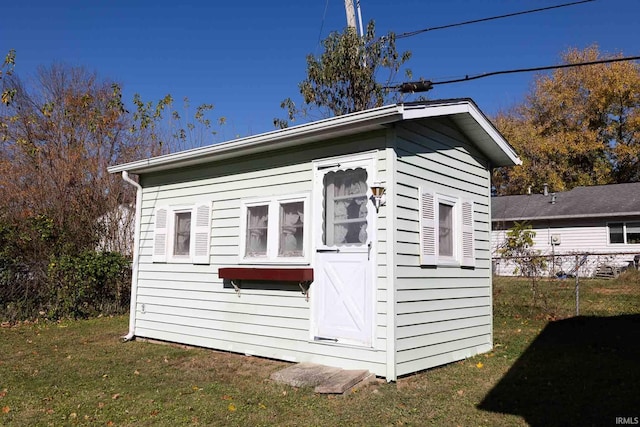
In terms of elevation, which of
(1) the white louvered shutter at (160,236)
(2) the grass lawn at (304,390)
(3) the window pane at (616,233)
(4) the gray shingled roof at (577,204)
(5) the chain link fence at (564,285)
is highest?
(4) the gray shingled roof at (577,204)

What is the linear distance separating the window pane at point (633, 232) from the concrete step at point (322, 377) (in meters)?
16.1

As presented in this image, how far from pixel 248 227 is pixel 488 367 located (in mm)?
3555

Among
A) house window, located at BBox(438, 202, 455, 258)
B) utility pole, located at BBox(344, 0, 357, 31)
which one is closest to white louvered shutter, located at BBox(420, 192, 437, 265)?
house window, located at BBox(438, 202, 455, 258)

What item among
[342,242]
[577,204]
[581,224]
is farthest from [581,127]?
[342,242]

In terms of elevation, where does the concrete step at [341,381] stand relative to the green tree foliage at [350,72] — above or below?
below

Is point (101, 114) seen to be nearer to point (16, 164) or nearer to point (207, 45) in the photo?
point (16, 164)

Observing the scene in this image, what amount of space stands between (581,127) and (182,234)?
22.5 meters

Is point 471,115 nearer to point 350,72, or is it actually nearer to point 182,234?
point 182,234

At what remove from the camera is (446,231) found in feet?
21.1

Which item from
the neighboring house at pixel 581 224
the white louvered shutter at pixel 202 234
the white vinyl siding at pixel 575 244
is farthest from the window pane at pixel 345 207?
the white vinyl siding at pixel 575 244

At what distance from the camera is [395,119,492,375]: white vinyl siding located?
554 cm

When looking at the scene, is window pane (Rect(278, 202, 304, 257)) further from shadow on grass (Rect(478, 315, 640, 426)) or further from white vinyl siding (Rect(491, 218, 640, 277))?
white vinyl siding (Rect(491, 218, 640, 277))

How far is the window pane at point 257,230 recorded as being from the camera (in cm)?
679

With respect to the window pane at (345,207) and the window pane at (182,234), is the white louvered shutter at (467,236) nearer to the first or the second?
the window pane at (345,207)
